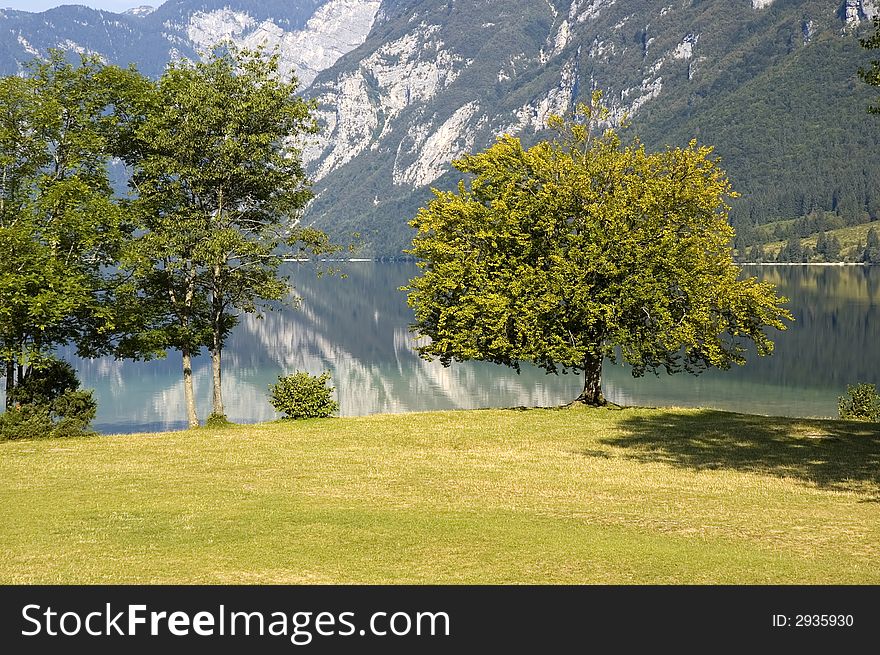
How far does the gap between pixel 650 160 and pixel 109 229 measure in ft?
86.4

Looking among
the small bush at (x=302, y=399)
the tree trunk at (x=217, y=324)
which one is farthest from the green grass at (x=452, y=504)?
the tree trunk at (x=217, y=324)

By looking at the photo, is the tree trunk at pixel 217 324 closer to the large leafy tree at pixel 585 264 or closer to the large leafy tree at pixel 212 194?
the large leafy tree at pixel 212 194

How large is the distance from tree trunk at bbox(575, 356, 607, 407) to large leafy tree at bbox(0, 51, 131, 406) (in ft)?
75.8

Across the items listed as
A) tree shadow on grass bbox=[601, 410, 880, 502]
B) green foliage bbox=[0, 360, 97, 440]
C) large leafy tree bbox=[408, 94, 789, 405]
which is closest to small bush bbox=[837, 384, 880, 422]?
large leafy tree bbox=[408, 94, 789, 405]

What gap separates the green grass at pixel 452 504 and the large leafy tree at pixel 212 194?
750cm

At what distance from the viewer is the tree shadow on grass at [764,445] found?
29.4 metres

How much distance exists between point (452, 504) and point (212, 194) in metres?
26.9

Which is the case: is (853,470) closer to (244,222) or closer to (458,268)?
(458,268)

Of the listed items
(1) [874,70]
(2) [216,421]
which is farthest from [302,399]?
(1) [874,70]

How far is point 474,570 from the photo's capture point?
16.7m

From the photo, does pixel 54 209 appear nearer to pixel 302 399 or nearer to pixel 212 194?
pixel 212 194

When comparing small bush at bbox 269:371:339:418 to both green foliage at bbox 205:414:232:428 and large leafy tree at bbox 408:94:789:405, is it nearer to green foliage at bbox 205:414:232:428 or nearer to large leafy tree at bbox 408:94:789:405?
green foliage at bbox 205:414:232:428

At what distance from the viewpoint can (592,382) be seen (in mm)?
48656

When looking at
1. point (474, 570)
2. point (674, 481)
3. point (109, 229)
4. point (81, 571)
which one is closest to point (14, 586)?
point (81, 571)
